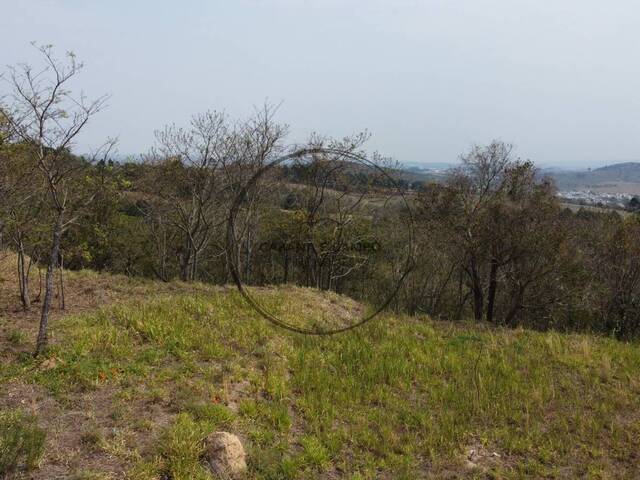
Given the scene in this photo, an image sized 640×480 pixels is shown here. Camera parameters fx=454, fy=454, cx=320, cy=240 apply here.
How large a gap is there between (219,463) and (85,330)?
379 cm

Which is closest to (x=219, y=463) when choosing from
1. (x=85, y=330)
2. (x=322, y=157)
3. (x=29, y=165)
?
(x=85, y=330)

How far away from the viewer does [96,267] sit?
27.6 meters

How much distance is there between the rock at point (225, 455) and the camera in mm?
4648

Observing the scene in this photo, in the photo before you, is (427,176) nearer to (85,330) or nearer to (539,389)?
(539,389)

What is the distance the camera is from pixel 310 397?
21.9ft

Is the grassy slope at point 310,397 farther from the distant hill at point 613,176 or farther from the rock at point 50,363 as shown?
the distant hill at point 613,176

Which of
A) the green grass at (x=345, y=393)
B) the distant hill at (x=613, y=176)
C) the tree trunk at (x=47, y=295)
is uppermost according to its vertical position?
the distant hill at (x=613, y=176)

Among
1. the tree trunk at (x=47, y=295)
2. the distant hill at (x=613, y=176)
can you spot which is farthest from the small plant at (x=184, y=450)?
the distant hill at (x=613, y=176)

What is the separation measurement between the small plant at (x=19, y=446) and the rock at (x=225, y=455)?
1606 millimetres

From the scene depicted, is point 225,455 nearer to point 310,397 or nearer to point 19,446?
point 19,446

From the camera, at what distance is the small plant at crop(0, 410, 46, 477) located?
418 centimetres

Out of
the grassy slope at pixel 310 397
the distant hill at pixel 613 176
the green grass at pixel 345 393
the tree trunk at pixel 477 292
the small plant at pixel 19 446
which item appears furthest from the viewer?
the distant hill at pixel 613 176

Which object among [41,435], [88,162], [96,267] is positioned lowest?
[96,267]

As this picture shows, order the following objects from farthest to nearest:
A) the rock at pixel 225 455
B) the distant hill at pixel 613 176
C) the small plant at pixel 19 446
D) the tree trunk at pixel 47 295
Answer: the distant hill at pixel 613 176 < the tree trunk at pixel 47 295 < the rock at pixel 225 455 < the small plant at pixel 19 446
